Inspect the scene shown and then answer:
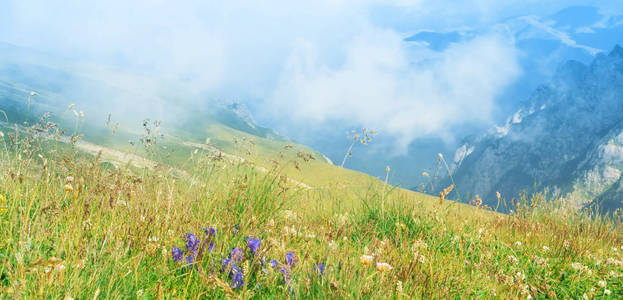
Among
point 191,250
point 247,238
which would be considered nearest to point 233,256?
point 191,250

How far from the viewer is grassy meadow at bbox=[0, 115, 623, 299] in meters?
2.49

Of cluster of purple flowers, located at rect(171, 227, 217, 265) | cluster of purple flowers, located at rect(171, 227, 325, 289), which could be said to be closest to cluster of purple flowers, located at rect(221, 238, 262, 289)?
cluster of purple flowers, located at rect(171, 227, 325, 289)

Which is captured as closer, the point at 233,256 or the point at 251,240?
the point at 233,256

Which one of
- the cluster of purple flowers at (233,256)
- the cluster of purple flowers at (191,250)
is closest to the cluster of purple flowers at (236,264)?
→ the cluster of purple flowers at (233,256)

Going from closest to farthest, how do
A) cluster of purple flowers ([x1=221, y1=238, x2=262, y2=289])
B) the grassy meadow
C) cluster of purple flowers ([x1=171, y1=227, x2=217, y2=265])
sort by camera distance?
A: the grassy meadow → cluster of purple flowers ([x1=221, y1=238, x2=262, y2=289]) → cluster of purple flowers ([x1=171, y1=227, x2=217, y2=265])

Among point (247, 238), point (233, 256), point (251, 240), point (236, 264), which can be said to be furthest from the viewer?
point (247, 238)

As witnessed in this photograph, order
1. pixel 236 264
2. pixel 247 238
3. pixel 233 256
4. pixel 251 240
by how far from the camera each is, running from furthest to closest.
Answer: pixel 247 238 < pixel 251 240 < pixel 236 264 < pixel 233 256

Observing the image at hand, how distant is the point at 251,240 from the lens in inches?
120

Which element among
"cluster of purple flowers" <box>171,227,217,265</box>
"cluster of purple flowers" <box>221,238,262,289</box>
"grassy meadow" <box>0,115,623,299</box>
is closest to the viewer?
"grassy meadow" <box>0,115,623,299</box>

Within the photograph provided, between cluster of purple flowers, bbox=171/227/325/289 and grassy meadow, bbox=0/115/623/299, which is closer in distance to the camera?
grassy meadow, bbox=0/115/623/299

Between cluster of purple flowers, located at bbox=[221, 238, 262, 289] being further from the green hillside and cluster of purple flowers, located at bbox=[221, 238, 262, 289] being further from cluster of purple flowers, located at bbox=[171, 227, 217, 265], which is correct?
cluster of purple flowers, located at bbox=[171, 227, 217, 265]

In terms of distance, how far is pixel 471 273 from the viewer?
365 centimetres

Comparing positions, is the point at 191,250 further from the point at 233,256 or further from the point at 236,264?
the point at 233,256

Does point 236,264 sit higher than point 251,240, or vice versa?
point 251,240
